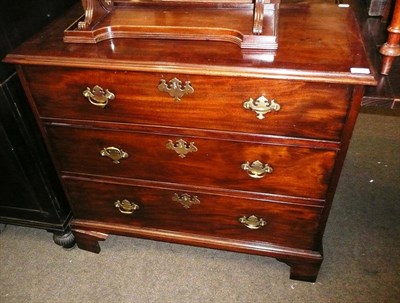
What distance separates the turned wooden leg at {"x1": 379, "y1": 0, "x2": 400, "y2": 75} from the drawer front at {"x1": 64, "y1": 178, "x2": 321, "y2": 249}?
52cm

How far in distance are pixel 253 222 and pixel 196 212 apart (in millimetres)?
226

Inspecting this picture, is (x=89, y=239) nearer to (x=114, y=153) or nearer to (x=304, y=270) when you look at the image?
(x=114, y=153)

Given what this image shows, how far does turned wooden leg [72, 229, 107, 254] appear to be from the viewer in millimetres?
1639

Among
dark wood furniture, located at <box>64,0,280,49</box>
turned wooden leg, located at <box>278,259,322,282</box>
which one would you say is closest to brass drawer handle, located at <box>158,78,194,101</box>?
dark wood furniture, located at <box>64,0,280,49</box>

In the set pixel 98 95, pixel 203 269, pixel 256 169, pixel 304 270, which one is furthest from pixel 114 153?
pixel 304 270

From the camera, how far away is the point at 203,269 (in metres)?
1.62

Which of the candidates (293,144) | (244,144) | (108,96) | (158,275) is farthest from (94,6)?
(158,275)

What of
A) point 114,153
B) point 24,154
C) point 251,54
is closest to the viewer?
point 251,54

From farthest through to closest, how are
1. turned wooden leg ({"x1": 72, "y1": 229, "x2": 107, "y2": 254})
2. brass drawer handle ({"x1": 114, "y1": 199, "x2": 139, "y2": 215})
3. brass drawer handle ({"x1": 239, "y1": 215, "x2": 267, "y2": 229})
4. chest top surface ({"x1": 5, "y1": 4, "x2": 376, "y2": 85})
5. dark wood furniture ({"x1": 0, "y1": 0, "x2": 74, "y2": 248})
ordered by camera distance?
turned wooden leg ({"x1": 72, "y1": 229, "x2": 107, "y2": 254})
brass drawer handle ({"x1": 114, "y1": 199, "x2": 139, "y2": 215})
brass drawer handle ({"x1": 239, "y1": 215, "x2": 267, "y2": 229})
dark wood furniture ({"x1": 0, "y1": 0, "x2": 74, "y2": 248})
chest top surface ({"x1": 5, "y1": 4, "x2": 376, "y2": 85})

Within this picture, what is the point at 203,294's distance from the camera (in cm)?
152

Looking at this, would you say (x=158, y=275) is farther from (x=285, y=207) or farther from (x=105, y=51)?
(x=105, y=51)

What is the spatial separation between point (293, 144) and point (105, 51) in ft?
2.13

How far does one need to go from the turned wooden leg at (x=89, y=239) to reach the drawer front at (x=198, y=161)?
38 cm

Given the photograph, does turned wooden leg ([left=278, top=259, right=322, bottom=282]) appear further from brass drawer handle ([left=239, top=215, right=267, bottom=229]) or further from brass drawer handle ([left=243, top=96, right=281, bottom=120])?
brass drawer handle ([left=243, top=96, right=281, bottom=120])
